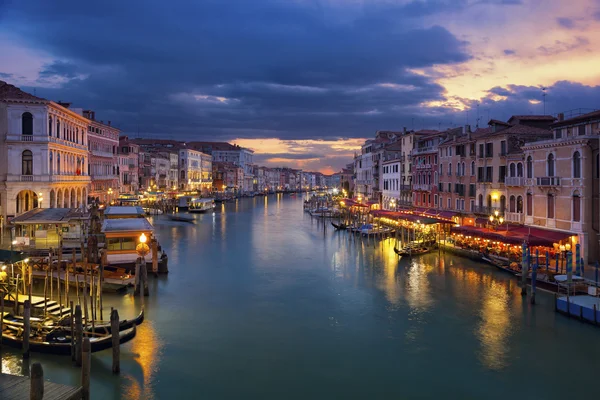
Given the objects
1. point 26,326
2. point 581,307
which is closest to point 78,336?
point 26,326

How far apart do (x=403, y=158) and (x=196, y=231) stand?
15.8m

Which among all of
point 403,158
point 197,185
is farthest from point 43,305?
point 197,185

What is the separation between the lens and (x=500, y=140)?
2288 centimetres

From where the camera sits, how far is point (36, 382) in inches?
256

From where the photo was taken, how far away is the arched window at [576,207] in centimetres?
1722

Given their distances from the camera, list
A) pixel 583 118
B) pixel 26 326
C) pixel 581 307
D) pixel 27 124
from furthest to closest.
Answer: pixel 27 124 → pixel 583 118 → pixel 581 307 → pixel 26 326

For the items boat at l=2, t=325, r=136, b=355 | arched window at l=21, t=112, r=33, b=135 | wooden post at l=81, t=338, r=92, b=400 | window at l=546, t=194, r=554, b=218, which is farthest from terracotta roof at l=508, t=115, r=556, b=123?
arched window at l=21, t=112, r=33, b=135

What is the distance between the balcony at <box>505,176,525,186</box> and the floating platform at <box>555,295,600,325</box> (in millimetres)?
8080

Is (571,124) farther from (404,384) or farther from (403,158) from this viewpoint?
(403,158)

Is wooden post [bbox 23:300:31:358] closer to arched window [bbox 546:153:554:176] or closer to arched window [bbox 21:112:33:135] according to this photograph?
arched window [bbox 21:112:33:135]

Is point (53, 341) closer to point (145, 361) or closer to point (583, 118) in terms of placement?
point (145, 361)

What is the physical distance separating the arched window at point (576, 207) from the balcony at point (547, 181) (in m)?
0.87

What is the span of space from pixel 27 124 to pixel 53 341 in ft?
57.8

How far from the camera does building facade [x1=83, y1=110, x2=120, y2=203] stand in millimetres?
37625
